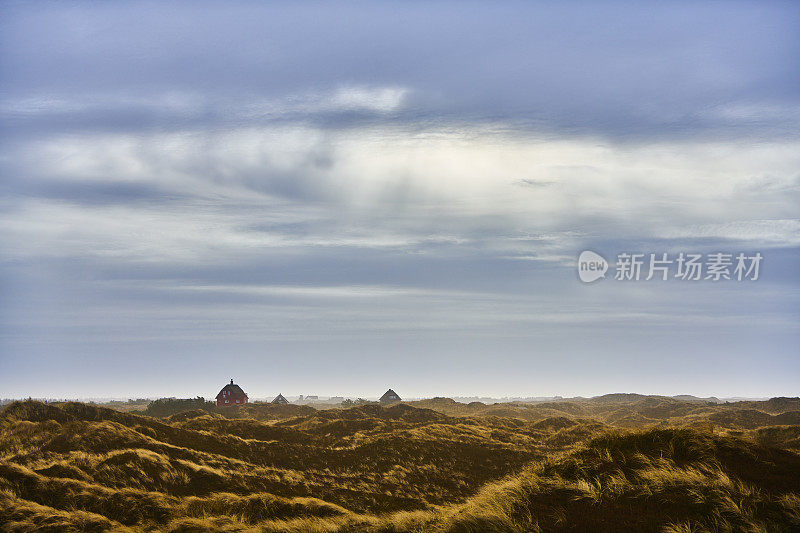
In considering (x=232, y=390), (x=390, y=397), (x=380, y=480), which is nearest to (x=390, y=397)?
(x=390, y=397)

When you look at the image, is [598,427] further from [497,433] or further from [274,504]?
[274,504]

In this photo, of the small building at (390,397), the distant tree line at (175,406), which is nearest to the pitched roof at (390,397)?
the small building at (390,397)

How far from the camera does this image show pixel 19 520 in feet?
52.4

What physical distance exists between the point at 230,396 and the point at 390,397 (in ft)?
135

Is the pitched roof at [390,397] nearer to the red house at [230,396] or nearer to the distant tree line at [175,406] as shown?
the red house at [230,396]

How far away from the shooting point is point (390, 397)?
5025 inches

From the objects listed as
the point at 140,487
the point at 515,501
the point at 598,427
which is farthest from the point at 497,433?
the point at 515,501

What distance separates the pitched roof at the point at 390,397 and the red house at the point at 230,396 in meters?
36.3

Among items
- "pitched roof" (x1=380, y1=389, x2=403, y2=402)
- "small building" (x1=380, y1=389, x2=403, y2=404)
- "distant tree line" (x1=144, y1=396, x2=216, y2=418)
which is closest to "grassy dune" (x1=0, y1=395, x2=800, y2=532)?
"distant tree line" (x1=144, y1=396, x2=216, y2=418)

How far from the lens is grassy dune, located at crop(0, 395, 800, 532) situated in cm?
1255

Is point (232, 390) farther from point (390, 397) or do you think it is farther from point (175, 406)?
point (390, 397)

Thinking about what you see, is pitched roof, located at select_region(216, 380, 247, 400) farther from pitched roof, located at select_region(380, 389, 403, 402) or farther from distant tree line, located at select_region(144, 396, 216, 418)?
A: pitched roof, located at select_region(380, 389, 403, 402)

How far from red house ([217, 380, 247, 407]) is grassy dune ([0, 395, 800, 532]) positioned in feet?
184

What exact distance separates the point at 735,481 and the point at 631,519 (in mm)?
3623
